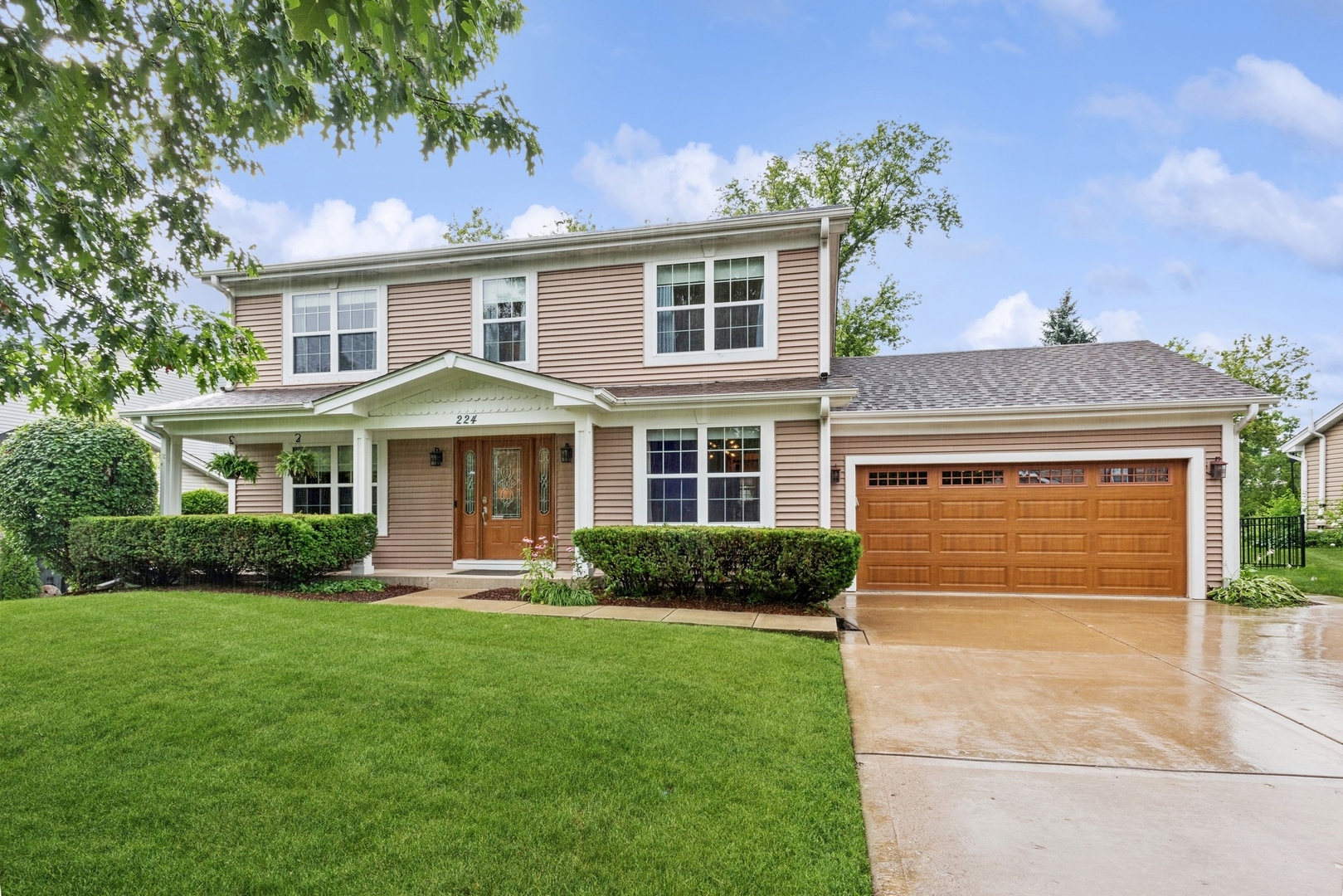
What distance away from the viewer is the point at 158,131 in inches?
161

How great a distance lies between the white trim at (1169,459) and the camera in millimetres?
8781

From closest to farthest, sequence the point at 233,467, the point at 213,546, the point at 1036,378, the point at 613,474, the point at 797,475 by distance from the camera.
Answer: the point at 213,546 → the point at 797,475 → the point at 613,474 → the point at 233,467 → the point at 1036,378

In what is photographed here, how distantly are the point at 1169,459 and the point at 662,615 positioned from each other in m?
7.59

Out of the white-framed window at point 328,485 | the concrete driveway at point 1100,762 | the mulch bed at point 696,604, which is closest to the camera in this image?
the concrete driveway at point 1100,762

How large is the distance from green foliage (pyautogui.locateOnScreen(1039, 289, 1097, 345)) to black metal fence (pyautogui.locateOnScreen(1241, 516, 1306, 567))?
13.5 meters

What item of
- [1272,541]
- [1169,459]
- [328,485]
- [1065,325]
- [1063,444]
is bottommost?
[1272,541]

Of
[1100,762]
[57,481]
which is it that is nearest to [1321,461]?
[1100,762]

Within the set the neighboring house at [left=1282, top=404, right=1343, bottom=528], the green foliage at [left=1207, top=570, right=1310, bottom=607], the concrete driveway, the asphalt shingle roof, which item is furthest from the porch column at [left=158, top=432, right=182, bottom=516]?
the neighboring house at [left=1282, top=404, right=1343, bottom=528]

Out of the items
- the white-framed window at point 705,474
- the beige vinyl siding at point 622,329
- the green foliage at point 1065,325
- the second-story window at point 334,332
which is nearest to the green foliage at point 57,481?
the second-story window at point 334,332

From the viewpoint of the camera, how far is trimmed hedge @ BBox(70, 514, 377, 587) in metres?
8.36

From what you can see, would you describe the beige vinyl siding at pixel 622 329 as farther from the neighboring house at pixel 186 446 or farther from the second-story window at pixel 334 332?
the neighboring house at pixel 186 446

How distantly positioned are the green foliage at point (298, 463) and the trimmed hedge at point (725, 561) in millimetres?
4917

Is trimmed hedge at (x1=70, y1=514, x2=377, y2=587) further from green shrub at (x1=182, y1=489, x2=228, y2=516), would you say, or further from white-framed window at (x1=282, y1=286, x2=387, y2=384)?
green shrub at (x1=182, y1=489, x2=228, y2=516)

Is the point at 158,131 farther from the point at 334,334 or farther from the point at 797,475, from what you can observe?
the point at 797,475
